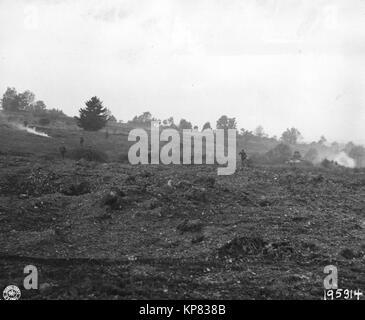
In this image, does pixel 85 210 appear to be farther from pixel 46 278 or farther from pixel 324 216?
pixel 324 216

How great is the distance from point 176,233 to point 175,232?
10 cm

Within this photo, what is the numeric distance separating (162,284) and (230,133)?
67612 mm

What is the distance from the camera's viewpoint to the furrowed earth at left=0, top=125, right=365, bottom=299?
10.3 meters

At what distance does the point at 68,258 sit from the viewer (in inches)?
469

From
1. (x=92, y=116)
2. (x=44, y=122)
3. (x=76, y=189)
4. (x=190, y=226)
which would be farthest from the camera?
(x=44, y=122)

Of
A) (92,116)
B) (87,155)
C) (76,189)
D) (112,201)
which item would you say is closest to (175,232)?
(112,201)

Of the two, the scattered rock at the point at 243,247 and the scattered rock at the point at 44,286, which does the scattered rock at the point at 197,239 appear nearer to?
the scattered rock at the point at 243,247

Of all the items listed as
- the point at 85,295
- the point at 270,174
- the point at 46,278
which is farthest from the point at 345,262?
the point at 270,174

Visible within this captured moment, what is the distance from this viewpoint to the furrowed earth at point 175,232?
10289mm

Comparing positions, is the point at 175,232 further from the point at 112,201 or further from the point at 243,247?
the point at 112,201

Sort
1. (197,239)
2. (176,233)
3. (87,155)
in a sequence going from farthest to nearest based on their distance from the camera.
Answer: (87,155) < (176,233) < (197,239)

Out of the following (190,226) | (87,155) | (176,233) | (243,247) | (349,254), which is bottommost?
(349,254)

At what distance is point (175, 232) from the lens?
1445 cm
